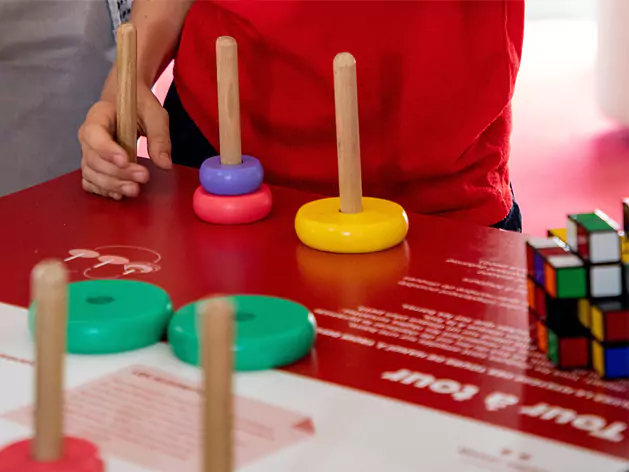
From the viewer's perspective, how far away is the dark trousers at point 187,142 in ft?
3.68

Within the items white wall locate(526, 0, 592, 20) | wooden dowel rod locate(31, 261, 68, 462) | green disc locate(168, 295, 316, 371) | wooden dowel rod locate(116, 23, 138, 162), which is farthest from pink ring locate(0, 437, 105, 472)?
white wall locate(526, 0, 592, 20)

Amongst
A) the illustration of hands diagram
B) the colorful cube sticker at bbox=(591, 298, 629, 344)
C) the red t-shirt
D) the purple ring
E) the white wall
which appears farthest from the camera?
the white wall

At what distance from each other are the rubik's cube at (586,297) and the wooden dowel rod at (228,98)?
13.0 inches

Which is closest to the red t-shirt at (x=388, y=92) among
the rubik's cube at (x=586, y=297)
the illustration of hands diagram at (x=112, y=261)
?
the illustration of hands diagram at (x=112, y=261)

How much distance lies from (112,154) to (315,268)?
260 mm

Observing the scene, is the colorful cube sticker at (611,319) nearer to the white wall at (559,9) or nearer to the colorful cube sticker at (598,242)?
the colorful cube sticker at (598,242)

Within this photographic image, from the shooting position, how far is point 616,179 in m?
2.67

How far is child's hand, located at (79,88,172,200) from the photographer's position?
92 centimetres

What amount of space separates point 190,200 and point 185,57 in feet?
0.84

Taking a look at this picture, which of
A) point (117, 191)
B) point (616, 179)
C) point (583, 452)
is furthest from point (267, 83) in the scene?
point (616, 179)

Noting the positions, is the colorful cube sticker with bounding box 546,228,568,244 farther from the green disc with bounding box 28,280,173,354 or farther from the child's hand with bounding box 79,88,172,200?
the child's hand with bounding box 79,88,172,200

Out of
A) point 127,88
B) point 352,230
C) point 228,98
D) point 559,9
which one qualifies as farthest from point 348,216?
point 559,9

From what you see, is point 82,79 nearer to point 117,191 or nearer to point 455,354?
point 117,191

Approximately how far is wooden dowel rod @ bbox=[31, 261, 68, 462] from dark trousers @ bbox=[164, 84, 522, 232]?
0.68m
